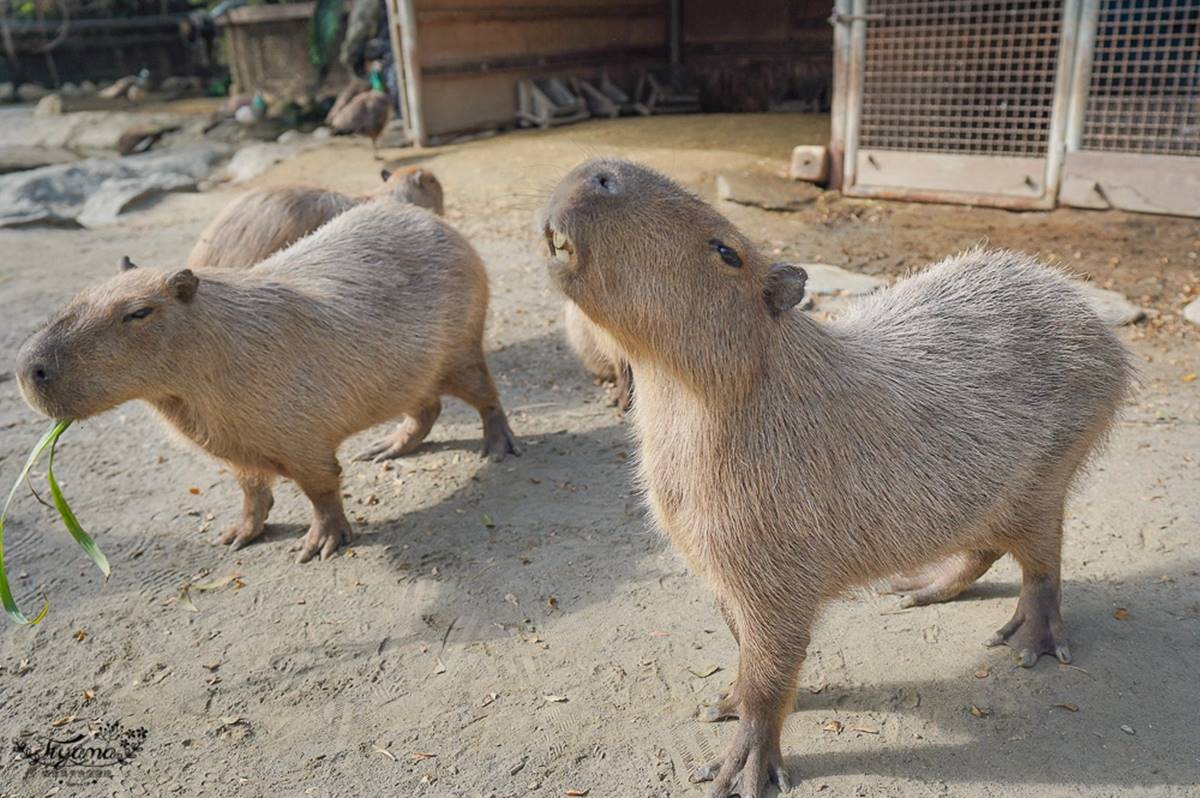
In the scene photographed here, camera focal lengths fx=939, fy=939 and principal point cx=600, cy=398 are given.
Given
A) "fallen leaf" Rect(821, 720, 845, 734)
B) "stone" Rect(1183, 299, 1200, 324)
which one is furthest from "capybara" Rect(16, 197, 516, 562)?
"stone" Rect(1183, 299, 1200, 324)

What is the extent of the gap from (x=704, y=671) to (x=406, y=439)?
2.08 metres

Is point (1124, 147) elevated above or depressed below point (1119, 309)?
above

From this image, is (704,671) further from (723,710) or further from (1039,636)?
(1039,636)

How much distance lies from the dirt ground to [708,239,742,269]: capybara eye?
472 mm

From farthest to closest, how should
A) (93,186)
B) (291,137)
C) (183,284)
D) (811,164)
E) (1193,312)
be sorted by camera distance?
(291,137) → (93,186) → (811,164) → (1193,312) → (183,284)

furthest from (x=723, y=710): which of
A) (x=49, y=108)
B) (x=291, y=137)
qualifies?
(x=49, y=108)

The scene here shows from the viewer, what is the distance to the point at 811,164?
813 centimetres

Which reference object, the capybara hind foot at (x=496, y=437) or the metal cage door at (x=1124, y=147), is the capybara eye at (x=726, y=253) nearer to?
the capybara hind foot at (x=496, y=437)

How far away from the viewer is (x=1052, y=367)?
8.32ft

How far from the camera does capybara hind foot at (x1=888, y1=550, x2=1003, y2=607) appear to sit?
2.98 metres

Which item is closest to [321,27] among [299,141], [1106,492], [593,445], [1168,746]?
[299,141]

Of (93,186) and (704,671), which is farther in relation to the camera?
(93,186)

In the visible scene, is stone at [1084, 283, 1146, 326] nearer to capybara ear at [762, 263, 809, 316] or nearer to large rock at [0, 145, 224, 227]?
capybara ear at [762, 263, 809, 316]

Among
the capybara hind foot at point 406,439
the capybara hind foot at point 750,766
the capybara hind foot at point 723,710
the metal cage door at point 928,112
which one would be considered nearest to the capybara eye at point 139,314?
the capybara hind foot at point 406,439
